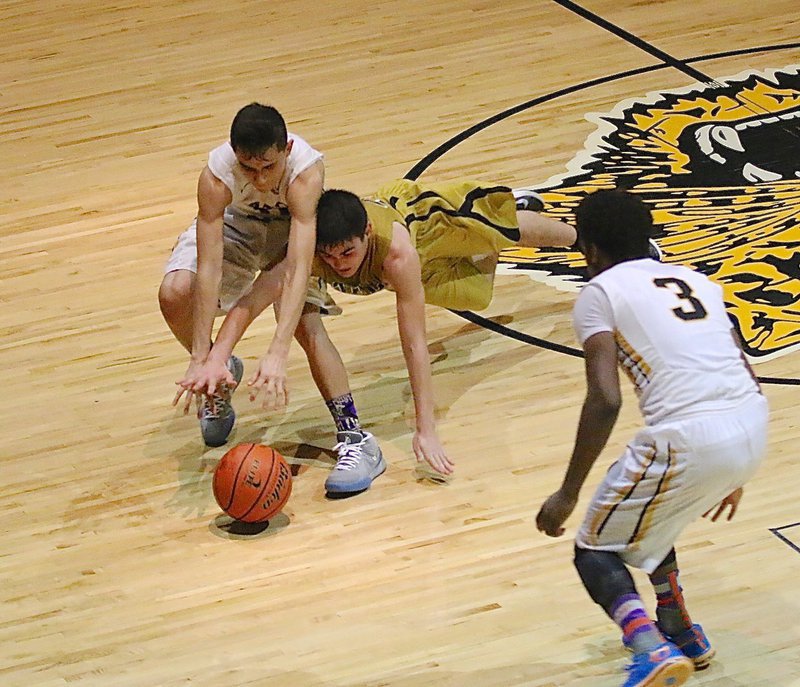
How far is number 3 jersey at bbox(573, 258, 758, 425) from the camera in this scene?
300 cm

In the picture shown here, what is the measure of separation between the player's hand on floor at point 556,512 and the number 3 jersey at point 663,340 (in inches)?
9.7

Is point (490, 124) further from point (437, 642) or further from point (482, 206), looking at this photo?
point (437, 642)

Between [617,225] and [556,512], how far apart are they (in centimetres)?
65

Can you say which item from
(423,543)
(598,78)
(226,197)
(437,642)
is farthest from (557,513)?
(598,78)

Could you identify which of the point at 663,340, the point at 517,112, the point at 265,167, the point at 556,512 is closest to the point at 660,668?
the point at 556,512

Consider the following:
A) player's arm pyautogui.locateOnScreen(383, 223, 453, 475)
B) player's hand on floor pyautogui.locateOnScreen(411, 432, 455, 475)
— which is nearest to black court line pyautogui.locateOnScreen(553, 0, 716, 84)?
player's arm pyautogui.locateOnScreen(383, 223, 453, 475)

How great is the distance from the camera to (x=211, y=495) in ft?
14.3

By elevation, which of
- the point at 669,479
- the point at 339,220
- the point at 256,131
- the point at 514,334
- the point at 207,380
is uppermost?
the point at 256,131

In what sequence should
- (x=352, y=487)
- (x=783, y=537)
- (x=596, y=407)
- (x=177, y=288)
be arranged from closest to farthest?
(x=596, y=407) < (x=783, y=537) < (x=352, y=487) < (x=177, y=288)

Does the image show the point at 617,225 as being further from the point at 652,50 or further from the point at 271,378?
the point at 652,50

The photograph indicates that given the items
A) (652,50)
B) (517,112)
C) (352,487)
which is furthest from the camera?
(652,50)

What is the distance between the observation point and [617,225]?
3098 mm

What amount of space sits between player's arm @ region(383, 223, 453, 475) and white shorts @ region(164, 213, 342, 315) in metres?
0.31

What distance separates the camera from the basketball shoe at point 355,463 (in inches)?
168
